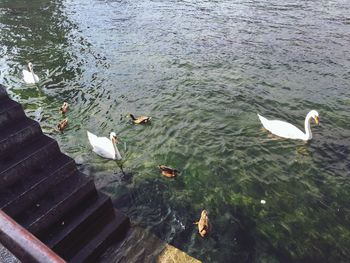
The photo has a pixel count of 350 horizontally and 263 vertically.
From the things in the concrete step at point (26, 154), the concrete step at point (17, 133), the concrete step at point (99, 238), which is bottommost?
the concrete step at point (99, 238)

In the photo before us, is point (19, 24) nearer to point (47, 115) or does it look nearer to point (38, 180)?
point (47, 115)

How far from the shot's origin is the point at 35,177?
22.2ft

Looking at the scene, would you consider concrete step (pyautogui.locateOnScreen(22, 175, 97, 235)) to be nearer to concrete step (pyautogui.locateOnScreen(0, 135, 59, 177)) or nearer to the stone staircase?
the stone staircase

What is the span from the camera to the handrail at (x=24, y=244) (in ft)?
7.80

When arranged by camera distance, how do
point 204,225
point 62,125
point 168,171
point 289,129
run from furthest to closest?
point 62,125, point 289,129, point 168,171, point 204,225

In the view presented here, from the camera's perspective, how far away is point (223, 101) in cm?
1464

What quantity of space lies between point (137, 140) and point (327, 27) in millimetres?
15055

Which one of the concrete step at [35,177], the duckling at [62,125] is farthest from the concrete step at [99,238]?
the duckling at [62,125]

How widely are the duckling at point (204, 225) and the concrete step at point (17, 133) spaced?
4.56 meters

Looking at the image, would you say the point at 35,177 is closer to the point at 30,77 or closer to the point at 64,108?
the point at 64,108

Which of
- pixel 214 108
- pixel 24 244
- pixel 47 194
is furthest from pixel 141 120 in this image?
pixel 24 244

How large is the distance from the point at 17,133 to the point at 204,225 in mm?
4938

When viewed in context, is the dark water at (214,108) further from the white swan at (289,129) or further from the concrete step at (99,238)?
the concrete step at (99,238)


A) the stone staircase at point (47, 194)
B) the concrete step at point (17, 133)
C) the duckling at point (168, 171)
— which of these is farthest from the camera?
the duckling at point (168, 171)
